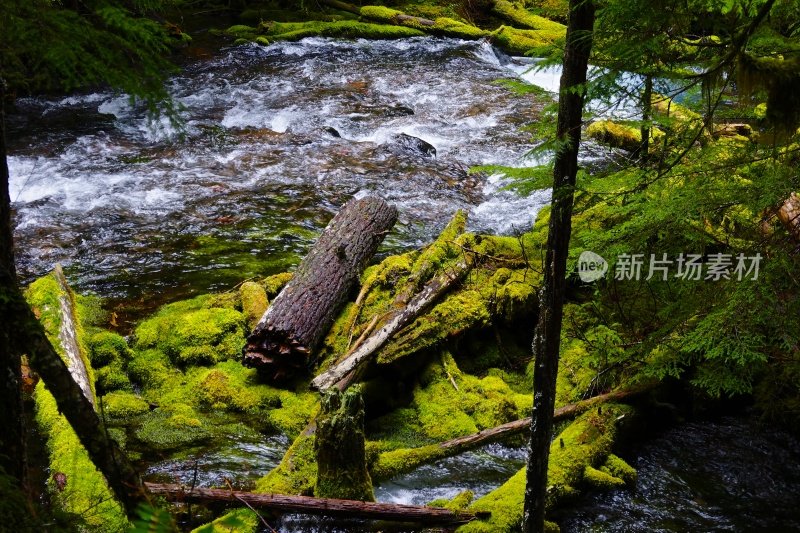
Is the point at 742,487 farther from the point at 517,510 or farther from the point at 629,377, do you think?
the point at 517,510

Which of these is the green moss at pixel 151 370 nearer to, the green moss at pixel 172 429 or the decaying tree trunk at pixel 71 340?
the green moss at pixel 172 429

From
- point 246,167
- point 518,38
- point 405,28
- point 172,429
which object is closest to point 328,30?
point 405,28

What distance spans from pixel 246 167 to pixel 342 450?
30.2 feet

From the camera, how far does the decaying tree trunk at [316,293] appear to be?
652 cm

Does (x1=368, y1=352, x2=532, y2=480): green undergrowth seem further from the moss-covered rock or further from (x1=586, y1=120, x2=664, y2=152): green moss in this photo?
the moss-covered rock

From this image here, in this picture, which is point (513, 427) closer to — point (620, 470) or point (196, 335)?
point (620, 470)

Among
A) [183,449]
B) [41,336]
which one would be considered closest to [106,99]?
[183,449]

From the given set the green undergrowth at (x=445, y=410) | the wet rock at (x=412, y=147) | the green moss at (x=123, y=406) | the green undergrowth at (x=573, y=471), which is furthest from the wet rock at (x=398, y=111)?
the green undergrowth at (x=573, y=471)

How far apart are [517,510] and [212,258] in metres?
6.44

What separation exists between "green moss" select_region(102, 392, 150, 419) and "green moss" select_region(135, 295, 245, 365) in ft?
2.65

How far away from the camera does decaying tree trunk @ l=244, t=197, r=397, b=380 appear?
21.4ft

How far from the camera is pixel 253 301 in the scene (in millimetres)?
7543

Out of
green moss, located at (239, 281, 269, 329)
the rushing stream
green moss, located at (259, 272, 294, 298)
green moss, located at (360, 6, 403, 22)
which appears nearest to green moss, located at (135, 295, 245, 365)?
green moss, located at (239, 281, 269, 329)

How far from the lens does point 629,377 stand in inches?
242
